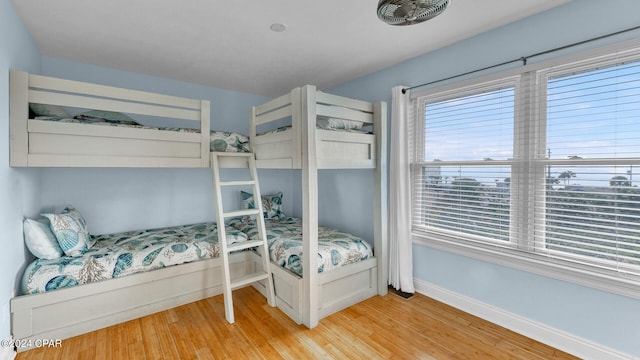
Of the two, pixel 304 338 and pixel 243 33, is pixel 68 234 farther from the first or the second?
pixel 243 33

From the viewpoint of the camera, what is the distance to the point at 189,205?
373cm

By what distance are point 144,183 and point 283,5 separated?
2.74m

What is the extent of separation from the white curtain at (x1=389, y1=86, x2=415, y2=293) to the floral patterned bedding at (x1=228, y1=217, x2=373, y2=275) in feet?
1.10

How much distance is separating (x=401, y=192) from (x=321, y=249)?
1.04 m

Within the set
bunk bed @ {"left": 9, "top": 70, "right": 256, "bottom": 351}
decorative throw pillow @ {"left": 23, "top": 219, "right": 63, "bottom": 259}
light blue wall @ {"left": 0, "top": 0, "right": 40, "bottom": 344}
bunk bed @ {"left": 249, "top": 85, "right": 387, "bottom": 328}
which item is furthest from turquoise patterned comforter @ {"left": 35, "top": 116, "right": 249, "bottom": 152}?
decorative throw pillow @ {"left": 23, "top": 219, "right": 63, "bottom": 259}

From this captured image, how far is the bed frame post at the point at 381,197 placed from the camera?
9.30ft

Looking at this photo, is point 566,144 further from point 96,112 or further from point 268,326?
point 96,112

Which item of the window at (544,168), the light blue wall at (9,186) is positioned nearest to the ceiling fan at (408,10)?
the window at (544,168)

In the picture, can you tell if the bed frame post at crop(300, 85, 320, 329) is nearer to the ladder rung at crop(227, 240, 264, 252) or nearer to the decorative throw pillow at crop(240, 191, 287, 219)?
the ladder rung at crop(227, 240, 264, 252)

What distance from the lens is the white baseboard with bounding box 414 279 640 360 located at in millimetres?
1872

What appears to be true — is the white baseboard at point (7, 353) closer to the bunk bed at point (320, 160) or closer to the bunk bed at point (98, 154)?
the bunk bed at point (98, 154)

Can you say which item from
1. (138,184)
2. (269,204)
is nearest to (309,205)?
(269,204)

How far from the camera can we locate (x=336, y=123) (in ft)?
8.45

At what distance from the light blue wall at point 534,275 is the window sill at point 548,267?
55 mm
